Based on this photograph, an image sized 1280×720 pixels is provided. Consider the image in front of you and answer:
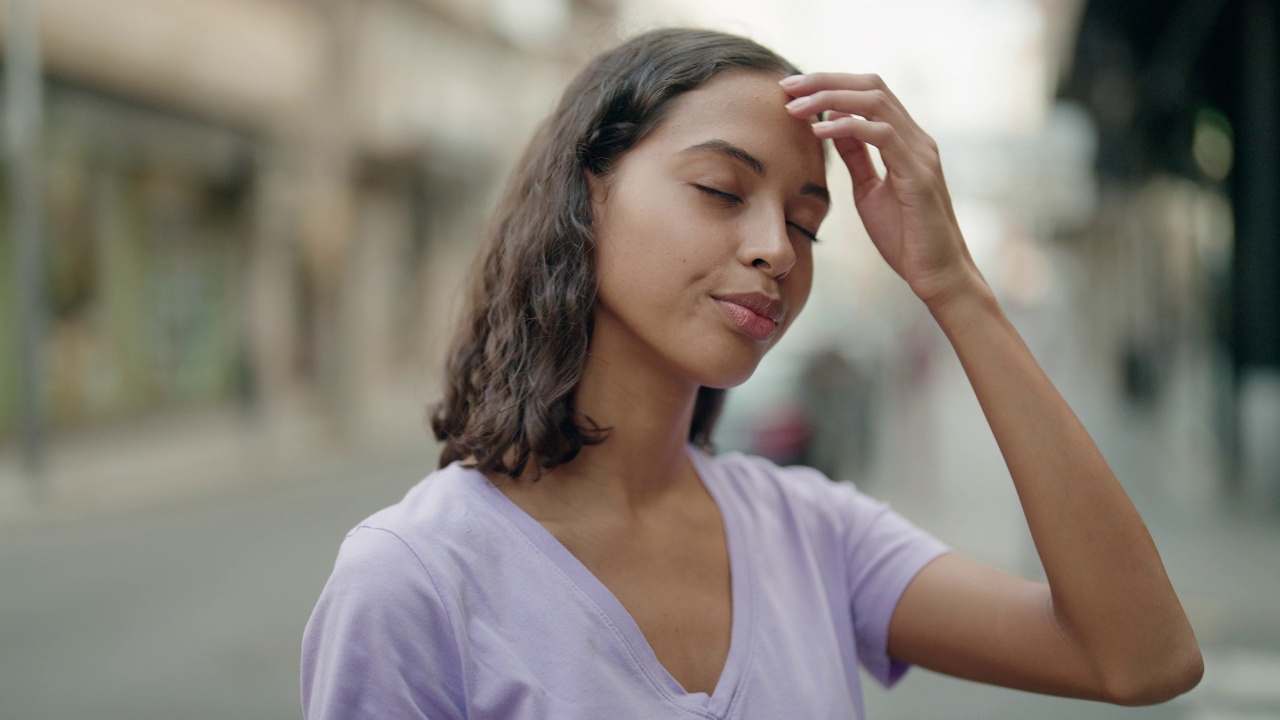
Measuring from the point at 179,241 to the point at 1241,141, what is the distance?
13.1 metres

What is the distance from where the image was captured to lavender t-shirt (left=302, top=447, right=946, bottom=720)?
1300 mm

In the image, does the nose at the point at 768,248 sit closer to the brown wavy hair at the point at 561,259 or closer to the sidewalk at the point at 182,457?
the brown wavy hair at the point at 561,259

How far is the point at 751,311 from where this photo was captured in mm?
1516

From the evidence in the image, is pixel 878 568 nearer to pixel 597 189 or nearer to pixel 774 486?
pixel 774 486

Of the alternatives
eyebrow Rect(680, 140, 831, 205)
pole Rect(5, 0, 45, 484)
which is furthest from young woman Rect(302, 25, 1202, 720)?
pole Rect(5, 0, 45, 484)

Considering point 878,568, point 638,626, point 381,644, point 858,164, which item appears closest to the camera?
point 381,644

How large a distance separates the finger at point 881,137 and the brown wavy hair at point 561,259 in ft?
0.54

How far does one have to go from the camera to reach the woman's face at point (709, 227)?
151 cm

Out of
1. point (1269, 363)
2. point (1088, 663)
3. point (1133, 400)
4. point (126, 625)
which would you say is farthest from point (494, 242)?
point (1133, 400)

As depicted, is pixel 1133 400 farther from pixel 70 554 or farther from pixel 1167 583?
pixel 1167 583

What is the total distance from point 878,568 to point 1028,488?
1.29 ft

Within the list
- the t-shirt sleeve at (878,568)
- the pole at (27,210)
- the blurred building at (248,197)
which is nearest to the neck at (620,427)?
the t-shirt sleeve at (878,568)

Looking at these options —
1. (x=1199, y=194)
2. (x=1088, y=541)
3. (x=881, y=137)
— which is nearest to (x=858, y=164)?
(x=881, y=137)

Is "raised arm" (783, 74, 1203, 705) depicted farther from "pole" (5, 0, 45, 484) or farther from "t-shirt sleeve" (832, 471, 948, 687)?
"pole" (5, 0, 45, 484)
